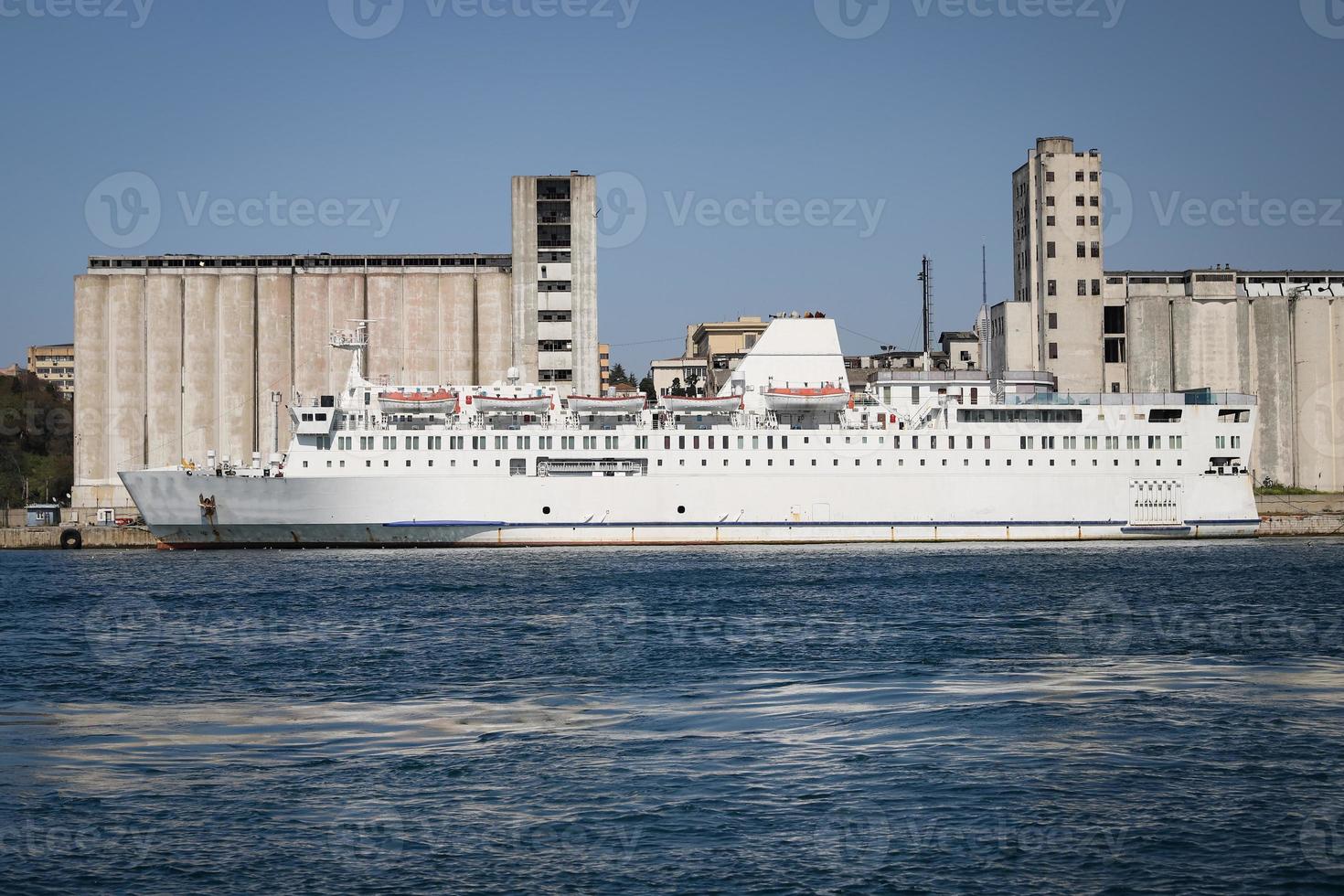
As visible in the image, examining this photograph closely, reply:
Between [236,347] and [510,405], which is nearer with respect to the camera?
[510,405]

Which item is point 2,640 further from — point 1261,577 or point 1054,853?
point 1261,577

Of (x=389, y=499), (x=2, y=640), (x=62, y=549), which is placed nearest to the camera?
(x=2, y=640)

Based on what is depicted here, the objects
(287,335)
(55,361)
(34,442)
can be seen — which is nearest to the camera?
(287,335)

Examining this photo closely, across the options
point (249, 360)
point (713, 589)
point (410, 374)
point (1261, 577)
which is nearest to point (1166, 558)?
point (1261, 577)

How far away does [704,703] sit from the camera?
16094 mm

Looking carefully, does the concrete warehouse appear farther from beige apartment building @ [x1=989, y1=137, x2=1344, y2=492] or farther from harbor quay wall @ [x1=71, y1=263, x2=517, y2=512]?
beige apartment building @ [x1=989, y1=137, x2=1344, y2=492]

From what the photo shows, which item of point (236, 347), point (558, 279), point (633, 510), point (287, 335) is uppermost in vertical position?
point (558, 279)

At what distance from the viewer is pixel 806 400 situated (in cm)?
4528

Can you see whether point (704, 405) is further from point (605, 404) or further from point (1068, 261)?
point (1068, 261)

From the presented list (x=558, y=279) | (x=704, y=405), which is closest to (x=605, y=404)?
(x=704, y=405)

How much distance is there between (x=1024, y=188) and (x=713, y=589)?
4493 centimetres

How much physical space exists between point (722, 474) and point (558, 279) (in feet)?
70.6

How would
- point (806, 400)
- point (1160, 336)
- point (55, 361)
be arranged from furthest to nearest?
point (55, 361) < point (1160, 336) < point (806, 400)

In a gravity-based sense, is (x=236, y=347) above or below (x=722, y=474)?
above
